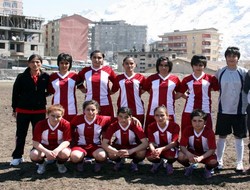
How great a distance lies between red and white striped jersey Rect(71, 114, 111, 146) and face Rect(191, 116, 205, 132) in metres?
1.52

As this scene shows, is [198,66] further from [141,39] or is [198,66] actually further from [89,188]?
[141,39]

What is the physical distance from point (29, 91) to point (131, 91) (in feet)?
6.05

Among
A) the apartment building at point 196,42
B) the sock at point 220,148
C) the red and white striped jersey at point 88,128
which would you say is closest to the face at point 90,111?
the red and white striped jersey at point 88,128

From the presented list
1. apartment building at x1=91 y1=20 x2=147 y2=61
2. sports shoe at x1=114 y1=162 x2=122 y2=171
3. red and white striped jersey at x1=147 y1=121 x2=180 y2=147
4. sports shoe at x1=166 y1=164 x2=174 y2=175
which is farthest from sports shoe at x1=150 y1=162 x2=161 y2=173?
apartment building at x1=91 y1=20 x2=147 y2=61

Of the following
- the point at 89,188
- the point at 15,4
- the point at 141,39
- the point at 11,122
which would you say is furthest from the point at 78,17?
the point at 89,188

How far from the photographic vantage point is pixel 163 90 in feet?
25.7

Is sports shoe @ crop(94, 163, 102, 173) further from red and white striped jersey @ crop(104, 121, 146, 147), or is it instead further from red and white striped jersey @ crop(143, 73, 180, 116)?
red and white striped jersey @ crop(143, 73, 180, 116)

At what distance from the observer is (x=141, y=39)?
177750 millimetres

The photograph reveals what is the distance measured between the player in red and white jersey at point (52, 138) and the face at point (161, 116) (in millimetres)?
1529

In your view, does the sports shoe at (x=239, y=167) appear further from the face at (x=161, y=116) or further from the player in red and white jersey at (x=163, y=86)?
the face at (x=161, y=116)

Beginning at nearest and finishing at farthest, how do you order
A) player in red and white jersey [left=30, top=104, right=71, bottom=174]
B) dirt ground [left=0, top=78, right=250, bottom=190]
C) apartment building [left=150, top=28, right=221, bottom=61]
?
dirt ground [left=0, top=78, right=250, bottom=190] < player in red and white jersey [left=30, top=104, right=71, bottom=174] < apartment building [left=150, top=28, right=221, bottom=61]

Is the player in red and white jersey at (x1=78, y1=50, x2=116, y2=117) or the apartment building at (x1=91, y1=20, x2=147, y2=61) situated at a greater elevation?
the apartment building at (x1=91, y1=20, x2=147, y2=61)

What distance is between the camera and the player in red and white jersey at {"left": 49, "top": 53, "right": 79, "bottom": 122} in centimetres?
789

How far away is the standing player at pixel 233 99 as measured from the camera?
297 inches
